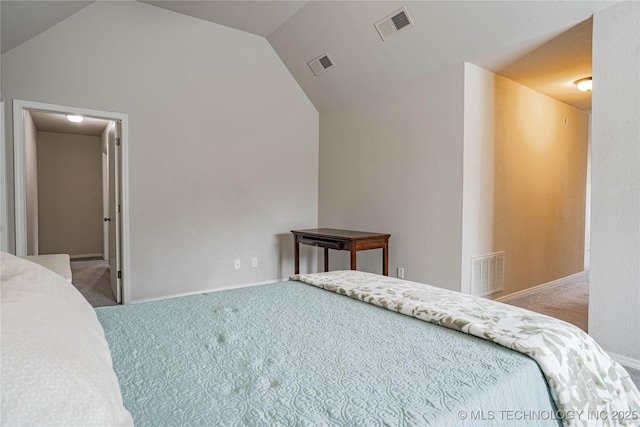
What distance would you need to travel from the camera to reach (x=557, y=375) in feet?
3.26

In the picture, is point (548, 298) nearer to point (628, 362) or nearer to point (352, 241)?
point (628, 362)

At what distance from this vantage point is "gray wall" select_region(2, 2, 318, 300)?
3.26 meters

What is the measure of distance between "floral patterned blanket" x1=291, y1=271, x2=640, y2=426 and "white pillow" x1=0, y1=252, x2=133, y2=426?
3.26 ft

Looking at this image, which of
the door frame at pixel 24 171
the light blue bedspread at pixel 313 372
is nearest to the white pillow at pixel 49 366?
the light blue bedspread at pixel 313 372

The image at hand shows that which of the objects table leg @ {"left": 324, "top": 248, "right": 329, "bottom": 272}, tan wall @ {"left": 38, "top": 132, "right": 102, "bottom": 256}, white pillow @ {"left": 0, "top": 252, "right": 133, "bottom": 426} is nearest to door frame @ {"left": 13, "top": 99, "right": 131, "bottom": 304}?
table leg @ {"left": 324, "top": 248, "right": 329, "bottom": 272}

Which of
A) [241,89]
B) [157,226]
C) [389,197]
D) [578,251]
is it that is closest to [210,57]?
[241,89]

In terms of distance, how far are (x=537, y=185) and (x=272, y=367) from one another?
407 centimetres

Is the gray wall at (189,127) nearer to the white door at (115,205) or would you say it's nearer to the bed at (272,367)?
the white door at (115,205)

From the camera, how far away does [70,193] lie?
6562 mm

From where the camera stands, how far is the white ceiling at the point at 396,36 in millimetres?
2625

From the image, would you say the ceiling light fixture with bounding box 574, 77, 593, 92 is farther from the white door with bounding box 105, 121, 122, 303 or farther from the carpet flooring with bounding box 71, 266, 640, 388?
the white door with bounding box 105, 121, 122, 303

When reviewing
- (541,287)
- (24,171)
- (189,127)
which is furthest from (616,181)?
(24,171)

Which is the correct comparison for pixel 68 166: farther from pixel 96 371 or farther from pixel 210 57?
pixel 96 371

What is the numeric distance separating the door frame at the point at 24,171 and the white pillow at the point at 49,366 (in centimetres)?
290
